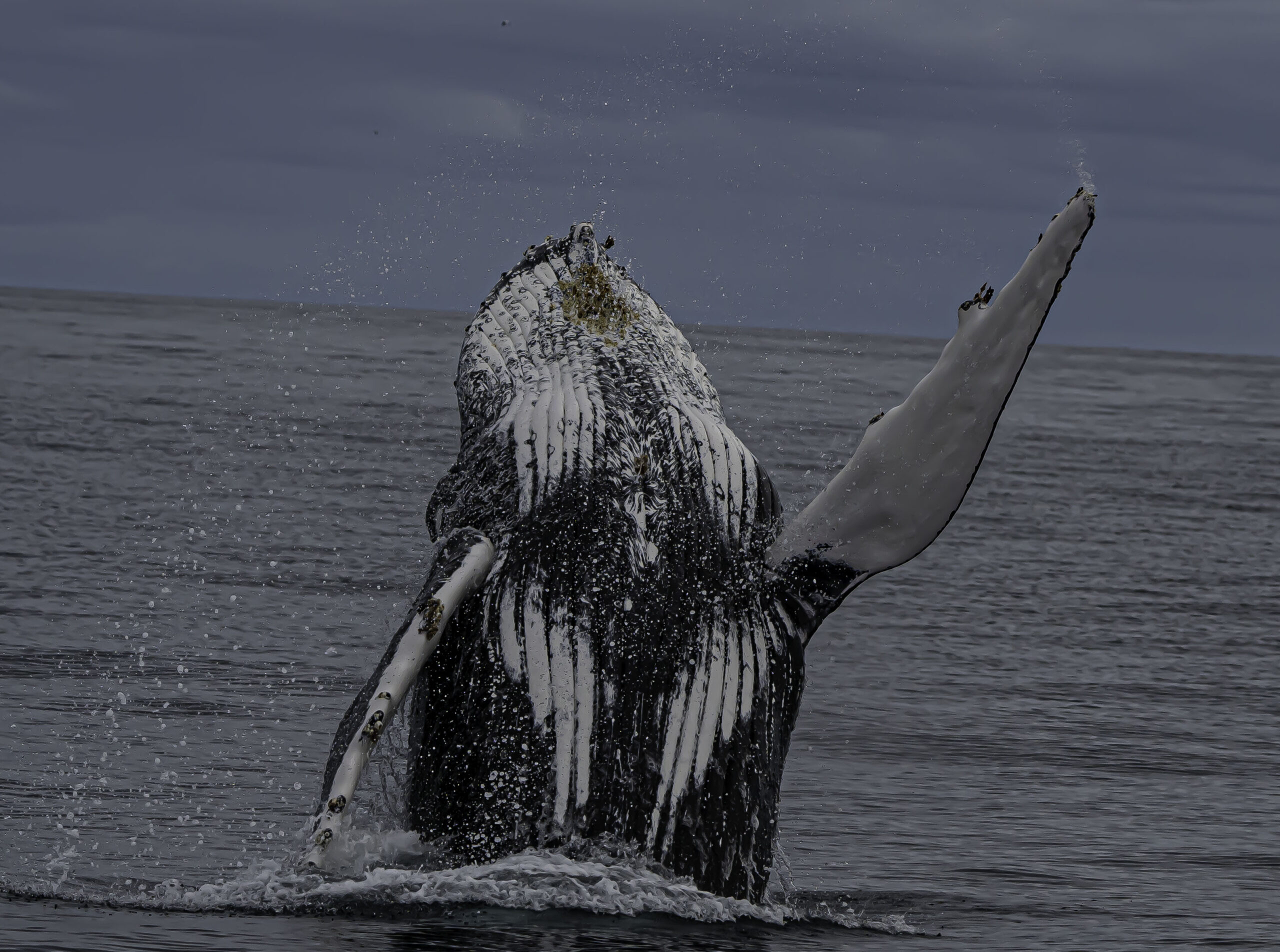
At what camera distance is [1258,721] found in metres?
A: 12.3

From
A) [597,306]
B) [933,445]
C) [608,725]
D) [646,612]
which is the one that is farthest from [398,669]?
[597,306]

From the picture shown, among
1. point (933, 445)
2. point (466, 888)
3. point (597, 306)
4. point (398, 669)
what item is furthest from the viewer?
point (597, 306)

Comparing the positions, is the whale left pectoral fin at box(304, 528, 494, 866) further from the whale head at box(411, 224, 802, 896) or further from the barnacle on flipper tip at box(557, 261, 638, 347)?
the barnacle on flipper tip at box(557, 261, 638, 347)

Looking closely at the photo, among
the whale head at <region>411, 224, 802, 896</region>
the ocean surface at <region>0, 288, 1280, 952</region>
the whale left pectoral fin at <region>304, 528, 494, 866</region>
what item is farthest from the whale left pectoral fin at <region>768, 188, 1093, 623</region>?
the ocean surface at <region>0, 288, 1280, 952</region>

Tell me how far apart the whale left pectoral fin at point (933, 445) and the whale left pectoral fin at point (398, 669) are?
1068 mm

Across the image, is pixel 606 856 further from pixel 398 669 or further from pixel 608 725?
pixel 398 669

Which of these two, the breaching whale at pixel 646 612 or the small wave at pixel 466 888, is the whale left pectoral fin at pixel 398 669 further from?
the small wave at pixel 466 888

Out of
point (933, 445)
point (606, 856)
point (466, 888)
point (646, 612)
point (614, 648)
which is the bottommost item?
point (466, 888)

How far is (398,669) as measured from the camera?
5680 millimetres

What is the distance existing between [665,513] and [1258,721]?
736 centimetres

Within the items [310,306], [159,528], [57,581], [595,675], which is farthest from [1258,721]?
[310,306]

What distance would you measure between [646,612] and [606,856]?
2.65 feet

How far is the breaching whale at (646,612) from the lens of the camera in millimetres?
5805

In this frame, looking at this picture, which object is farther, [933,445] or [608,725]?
[933,445]
